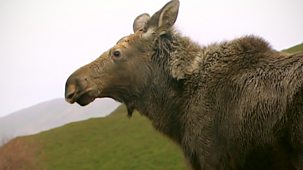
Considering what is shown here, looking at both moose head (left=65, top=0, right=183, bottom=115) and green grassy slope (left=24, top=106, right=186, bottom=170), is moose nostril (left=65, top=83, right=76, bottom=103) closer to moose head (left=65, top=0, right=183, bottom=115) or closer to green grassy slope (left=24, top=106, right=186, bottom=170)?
moose head (left=65, top=0, right=183, bottom=115)

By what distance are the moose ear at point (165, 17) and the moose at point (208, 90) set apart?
18 millimetres

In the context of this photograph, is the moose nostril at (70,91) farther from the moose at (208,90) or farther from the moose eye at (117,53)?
the moose eye at (117,53)

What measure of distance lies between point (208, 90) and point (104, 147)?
5942 centimetres

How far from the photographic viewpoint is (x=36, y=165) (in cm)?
6594

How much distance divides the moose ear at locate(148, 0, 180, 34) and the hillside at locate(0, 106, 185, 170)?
42.5 m

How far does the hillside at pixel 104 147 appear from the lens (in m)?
57.1

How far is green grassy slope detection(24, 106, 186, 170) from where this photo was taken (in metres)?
56.9

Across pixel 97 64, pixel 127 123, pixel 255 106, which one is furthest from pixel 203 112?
pixel 127 123

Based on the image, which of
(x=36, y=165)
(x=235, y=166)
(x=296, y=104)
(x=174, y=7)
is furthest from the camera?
(x=36, y=165)

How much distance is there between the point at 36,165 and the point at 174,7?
6007 cm

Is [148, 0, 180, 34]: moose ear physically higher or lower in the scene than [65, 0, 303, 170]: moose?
higher

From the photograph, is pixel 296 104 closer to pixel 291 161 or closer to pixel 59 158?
pixel 291 161

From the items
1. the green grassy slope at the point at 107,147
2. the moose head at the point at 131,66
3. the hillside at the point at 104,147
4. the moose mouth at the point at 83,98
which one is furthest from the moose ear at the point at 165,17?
the hillside at the point at 104,147

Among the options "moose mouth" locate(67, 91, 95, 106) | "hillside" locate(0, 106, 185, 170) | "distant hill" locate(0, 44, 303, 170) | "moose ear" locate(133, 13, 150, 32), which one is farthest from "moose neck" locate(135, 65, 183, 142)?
"distant hill" locate(0, 44, 303, 170)
